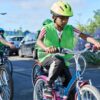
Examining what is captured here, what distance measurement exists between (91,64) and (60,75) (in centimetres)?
1379

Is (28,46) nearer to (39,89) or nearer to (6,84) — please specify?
(6,84)

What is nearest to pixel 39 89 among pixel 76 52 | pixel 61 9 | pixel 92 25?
pixel 76 52

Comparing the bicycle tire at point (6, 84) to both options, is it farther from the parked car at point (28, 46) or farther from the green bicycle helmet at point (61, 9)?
the parked car at point (28, 46)

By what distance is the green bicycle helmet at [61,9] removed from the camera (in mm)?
6633

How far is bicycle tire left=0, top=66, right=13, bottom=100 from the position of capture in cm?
842

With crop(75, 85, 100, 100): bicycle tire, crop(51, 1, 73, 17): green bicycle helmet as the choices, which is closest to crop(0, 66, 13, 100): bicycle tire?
crop(51, 1, 73, 17): green bicycle helmet

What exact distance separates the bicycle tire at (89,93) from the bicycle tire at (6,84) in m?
2.42

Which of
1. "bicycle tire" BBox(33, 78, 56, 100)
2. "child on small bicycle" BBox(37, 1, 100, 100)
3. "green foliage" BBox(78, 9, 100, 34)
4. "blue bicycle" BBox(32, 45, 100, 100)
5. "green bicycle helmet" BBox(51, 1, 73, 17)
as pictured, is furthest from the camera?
"green foliage" BBox(78, 9, 100, 34)

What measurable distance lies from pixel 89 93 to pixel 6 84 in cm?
277

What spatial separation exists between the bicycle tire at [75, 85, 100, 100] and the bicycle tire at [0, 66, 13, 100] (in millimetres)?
2425

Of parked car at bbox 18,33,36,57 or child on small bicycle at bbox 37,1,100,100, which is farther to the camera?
parked car at bbox 18,33,36,57

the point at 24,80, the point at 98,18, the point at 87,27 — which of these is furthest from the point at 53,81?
the point at 98,18

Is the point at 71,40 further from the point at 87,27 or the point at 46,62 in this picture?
the point at 87,27

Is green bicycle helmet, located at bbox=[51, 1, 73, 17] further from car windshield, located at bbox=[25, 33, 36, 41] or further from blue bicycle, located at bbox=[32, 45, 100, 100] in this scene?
car windshield, located at bbox=[25, 33, 36, 41]
